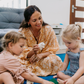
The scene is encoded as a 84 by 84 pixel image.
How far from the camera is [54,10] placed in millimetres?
3258

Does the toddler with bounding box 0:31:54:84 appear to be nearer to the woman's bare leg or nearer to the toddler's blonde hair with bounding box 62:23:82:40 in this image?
the woman's bare leg

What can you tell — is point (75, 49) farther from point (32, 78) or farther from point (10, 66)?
point (10, 66)

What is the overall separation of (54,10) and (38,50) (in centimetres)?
215

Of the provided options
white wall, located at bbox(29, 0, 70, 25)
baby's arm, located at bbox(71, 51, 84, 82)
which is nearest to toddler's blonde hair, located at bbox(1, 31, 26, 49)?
baby's arm, located at bbox(71, 51, 84, 82)

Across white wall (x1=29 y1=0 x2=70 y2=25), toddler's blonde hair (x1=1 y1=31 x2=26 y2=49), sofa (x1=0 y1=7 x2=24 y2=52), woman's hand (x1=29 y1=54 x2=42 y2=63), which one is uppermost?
white wall (x1=29 y1=0 x2=70 y2=25)

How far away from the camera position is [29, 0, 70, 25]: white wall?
10.2 feet

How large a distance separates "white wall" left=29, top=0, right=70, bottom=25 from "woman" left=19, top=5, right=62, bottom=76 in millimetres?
1752

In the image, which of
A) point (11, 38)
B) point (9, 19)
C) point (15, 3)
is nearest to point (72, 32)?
point (11, 38)

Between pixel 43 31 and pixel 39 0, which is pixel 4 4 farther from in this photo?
pixel 43 31

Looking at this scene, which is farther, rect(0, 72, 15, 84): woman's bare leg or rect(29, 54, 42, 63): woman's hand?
rect(29, 54, 42, 63): woman's hand

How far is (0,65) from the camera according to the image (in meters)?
0.90

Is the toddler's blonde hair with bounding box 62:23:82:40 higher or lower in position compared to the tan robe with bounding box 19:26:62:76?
higher

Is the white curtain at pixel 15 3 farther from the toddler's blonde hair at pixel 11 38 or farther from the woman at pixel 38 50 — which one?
the toddler's blonde hair at pixel 11 38

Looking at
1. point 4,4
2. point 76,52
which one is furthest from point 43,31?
point 4,4
